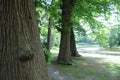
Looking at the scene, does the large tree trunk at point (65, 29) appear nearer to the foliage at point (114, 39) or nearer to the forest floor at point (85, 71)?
the forest floor at point (85, 71)

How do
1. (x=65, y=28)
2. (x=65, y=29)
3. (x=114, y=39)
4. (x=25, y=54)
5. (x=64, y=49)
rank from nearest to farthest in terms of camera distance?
1. (x=25, y=54)
2. (x=65, y=28)
3. (x=65, y=29)
4. (x=64, y=49)
5. (x=114, y=39)

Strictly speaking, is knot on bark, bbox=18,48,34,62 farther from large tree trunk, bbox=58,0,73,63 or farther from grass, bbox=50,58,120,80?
large tree trunk, bbox=58,0,73,63

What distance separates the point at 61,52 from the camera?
15641 millimetres

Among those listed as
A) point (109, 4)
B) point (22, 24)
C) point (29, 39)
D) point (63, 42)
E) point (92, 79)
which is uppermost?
point (109, 4)

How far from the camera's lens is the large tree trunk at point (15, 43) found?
4.18 meters

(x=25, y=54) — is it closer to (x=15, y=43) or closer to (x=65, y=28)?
(x=15, y=43)

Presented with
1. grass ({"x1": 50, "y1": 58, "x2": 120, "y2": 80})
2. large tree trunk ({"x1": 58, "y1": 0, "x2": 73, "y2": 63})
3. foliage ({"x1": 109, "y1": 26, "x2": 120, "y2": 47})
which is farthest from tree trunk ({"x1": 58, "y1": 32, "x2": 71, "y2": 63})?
foliage ({"x1": 109, "y1": 26, "x2": 120, "y2": 47})

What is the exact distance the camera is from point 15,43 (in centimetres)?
420

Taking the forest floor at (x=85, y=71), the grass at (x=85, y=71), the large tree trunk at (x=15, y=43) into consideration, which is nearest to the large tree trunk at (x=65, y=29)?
the forest floor at (x=85, y=71)

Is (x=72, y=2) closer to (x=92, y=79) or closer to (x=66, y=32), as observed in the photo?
(x=66, y=32)

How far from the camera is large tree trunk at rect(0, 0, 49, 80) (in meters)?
4.18

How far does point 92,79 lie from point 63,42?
228 inches

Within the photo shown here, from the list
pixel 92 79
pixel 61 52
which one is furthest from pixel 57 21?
pixel 92 79

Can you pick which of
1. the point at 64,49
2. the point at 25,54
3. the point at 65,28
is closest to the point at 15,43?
the point at 25,54
